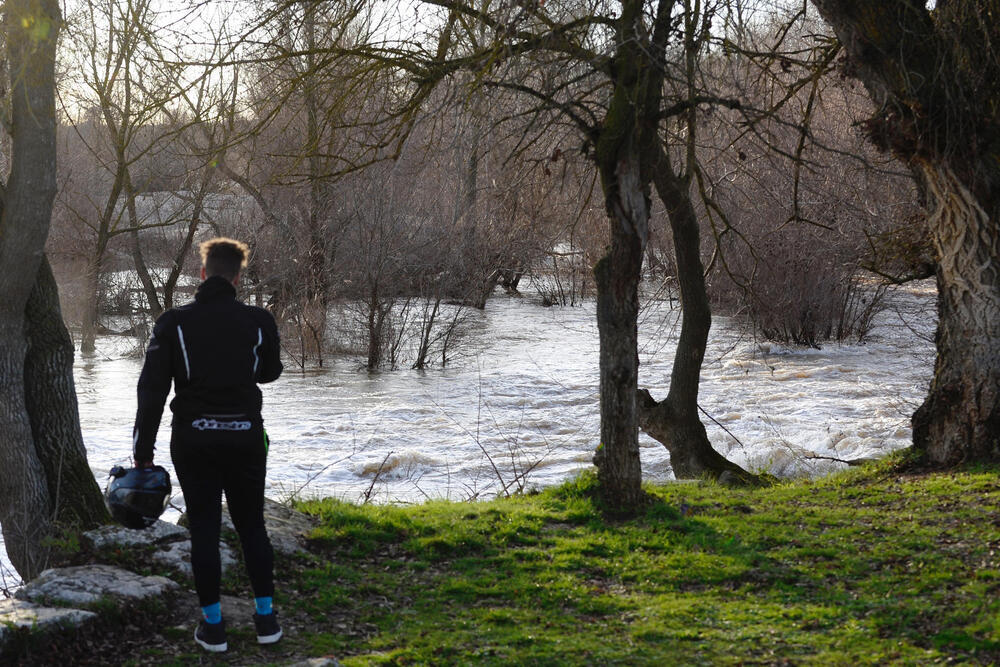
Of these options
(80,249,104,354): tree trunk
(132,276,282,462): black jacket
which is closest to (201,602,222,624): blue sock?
(132,276,282,462): black jacket

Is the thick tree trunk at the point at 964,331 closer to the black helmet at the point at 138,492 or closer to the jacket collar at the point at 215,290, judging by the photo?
the jacket collar at the point at 215,290

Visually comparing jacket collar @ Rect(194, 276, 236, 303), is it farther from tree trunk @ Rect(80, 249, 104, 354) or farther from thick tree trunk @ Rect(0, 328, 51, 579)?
tree trunk @ Rect(80, 249, 104, 354)

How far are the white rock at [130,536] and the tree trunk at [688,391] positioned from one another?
603cm

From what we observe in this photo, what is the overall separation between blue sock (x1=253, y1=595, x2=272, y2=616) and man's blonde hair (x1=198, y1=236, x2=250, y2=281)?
1.60 meters

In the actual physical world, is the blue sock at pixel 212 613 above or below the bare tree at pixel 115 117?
below

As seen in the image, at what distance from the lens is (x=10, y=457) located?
6855 mm

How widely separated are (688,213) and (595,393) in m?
8.88

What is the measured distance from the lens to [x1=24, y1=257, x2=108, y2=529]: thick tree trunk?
7039mm

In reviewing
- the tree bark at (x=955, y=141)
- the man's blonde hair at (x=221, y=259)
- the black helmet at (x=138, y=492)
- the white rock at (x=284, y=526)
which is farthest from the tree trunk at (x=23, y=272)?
the tree bark at (x=955, y=141)

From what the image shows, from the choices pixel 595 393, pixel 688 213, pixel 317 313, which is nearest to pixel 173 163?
pixel 317 313

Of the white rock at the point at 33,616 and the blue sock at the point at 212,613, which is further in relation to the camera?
the blue sock at the point at 212,613

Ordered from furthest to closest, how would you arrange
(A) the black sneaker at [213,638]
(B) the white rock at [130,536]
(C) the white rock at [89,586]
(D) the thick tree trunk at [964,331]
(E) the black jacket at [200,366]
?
(D) the thick tree trunk at [964,331] < (B) the white rock at [130,536] < (C) the white rock at [89,586] < (A) the black sneaker at [213,638] < (E) the black jacket at [200,366]

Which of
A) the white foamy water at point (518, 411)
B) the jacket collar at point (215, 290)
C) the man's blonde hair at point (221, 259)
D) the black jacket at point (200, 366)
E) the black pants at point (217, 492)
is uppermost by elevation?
the man's blonde hair at point (221, 259)

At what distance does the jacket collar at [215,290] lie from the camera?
4.84 m
